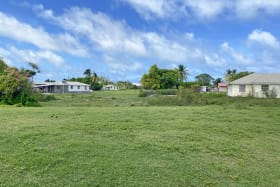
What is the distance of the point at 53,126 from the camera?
6867 mm

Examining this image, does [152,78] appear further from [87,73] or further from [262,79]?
[262,79]

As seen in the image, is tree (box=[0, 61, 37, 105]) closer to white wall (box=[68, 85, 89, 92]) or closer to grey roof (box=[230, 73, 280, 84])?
grey roof (box=[230, 73, 280, 84])

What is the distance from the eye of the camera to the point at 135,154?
481cm

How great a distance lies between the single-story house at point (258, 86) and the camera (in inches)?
1039

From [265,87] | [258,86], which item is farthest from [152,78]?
[265,87]

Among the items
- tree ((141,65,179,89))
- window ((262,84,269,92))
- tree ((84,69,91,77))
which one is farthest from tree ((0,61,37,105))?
tree ((84,69,91,77))

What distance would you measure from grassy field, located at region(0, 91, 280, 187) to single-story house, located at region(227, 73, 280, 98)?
2103 cm

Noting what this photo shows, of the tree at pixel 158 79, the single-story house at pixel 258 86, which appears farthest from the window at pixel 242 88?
the tree at pixel 158 79

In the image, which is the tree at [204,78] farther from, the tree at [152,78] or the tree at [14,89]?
the tree at [14,89]

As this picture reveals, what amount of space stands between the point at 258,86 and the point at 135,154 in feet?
85.0

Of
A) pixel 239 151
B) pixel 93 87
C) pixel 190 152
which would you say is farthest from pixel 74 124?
pixel 93 87

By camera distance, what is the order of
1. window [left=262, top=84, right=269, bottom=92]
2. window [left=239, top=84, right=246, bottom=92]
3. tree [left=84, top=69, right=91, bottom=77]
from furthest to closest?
1. tree [left=84, top=69, right=91, bottom=77]
2. window [left=239, top=84, right=246, bottom=92]
3. window [left=262, top=84, right=269, bottom=92]

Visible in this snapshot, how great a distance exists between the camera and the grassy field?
3829 millimetres

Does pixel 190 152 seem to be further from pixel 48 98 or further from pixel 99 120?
pixel 48 98
